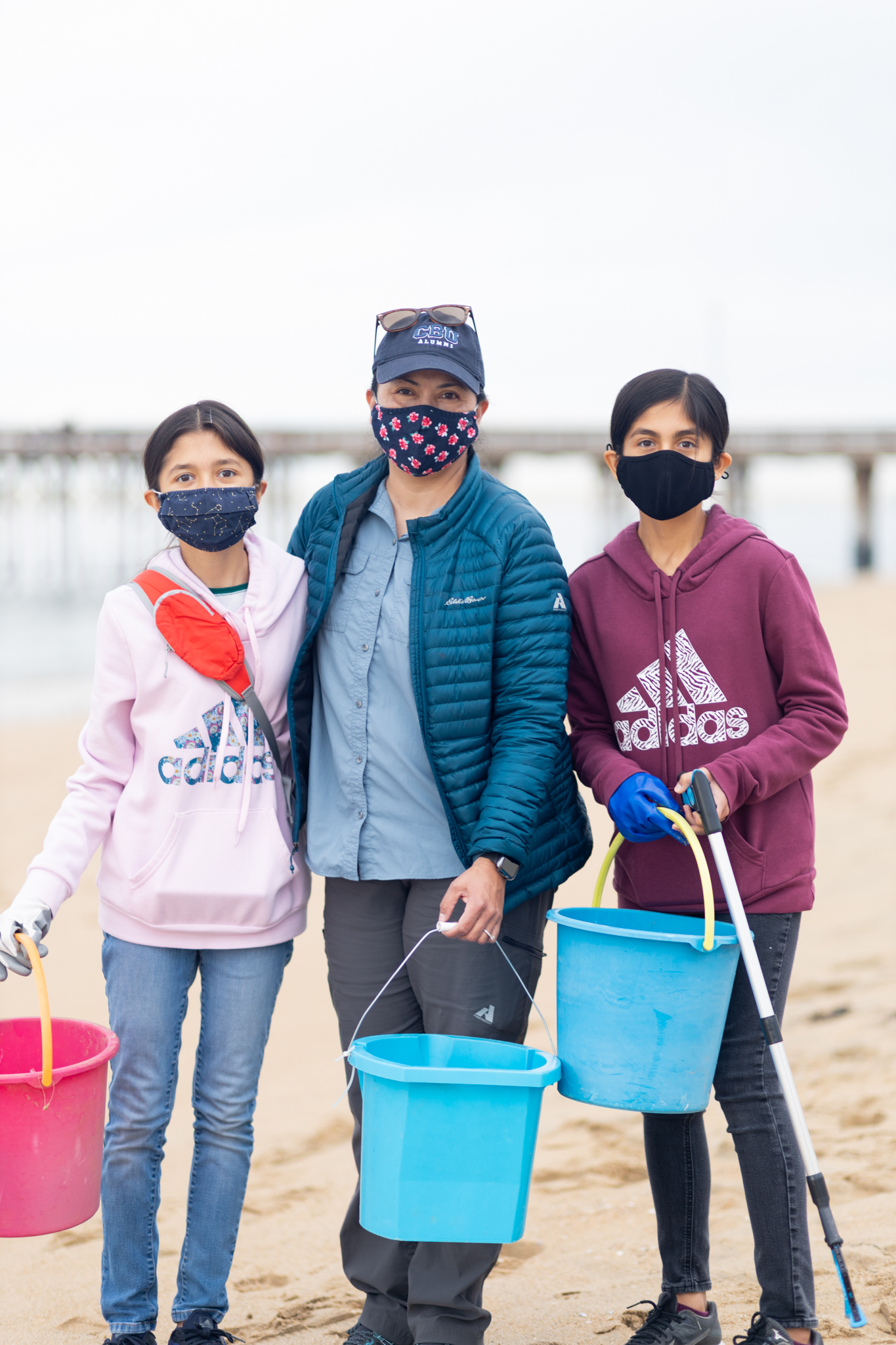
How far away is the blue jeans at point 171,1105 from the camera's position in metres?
2.80

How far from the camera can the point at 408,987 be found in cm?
290

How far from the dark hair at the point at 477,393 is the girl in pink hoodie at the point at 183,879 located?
1.17 ft

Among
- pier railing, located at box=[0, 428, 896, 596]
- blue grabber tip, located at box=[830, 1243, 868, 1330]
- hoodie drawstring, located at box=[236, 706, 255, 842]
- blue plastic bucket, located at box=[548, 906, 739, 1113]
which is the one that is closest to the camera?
blue grabber tip, located at box=[830, 1243, 868, 1330]

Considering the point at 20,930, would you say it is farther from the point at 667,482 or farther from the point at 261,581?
the point at 667,482

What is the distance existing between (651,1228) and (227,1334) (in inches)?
50.0

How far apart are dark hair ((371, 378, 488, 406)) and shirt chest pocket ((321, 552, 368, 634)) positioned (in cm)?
38

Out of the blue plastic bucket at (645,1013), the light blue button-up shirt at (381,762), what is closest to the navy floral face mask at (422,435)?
the light blue button-up shirt at (381,762)

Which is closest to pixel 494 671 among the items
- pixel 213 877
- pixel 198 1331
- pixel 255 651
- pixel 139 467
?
pixel 255 651

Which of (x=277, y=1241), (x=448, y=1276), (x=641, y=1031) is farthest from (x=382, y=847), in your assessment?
(x=277, y=1241)

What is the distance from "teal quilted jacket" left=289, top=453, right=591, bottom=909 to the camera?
8.82ft

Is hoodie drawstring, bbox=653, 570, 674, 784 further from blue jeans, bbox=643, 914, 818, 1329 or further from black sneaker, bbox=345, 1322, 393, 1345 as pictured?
black sneaker, bbox=345, 1322, 393, 1345

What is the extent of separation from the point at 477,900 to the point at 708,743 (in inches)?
24.0

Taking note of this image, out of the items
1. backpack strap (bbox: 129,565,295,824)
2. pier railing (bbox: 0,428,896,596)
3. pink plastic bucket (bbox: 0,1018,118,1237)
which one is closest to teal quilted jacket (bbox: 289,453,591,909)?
backpack strap (bbox: 129,565,295,824)

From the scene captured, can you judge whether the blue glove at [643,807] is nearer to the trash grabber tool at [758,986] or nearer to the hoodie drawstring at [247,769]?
the trash grabber tool at [758,986]
